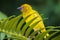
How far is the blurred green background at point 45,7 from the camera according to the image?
1.55 metres

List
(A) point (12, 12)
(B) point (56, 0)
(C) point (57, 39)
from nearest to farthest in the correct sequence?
(C) point (57, 39) → (B) point (56, 0) → (A) point (12, 12)

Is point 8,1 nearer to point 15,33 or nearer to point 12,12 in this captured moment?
point 12,12

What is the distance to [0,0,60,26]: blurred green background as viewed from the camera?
155 centimetres

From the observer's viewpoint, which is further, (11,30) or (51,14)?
(51,14)

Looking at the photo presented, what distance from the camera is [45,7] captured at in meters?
1.65

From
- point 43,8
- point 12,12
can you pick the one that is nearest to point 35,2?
point 43,8

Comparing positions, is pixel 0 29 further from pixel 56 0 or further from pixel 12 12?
pixel 12 12

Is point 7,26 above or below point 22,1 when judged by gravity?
below

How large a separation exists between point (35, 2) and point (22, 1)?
121mm

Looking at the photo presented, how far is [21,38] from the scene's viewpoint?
423 mm

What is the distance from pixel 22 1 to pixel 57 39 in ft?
4.00

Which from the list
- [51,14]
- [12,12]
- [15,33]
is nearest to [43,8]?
[51,14]

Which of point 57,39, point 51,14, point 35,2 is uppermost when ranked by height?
point 35,2

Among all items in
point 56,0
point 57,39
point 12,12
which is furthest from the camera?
point 12,12
